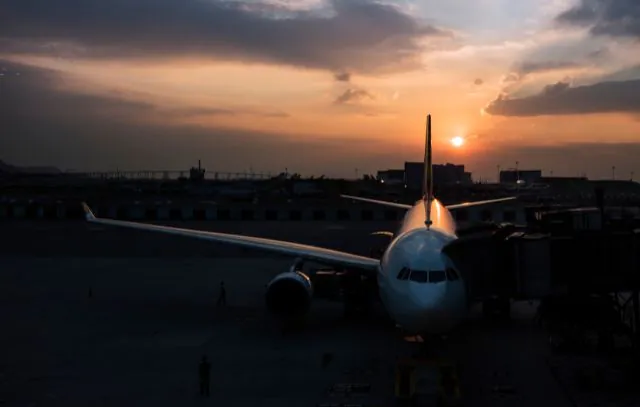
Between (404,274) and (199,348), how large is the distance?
7.27 metres

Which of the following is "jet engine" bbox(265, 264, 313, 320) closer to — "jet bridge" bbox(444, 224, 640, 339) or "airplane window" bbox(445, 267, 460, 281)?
"jet bridge" bbox(444, 224, 640, 339)

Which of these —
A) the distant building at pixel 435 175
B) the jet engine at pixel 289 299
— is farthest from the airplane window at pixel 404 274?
the distant building at pixel 435 175

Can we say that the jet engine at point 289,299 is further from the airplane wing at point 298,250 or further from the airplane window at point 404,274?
the airplane window at point 404,274

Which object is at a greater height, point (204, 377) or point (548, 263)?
point (548, 263)

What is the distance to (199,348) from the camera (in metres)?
20.7

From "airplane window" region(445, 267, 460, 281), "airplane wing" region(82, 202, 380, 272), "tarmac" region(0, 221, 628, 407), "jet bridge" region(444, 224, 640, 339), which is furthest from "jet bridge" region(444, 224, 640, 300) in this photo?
"airplane wing" region(82, 202, 380, 272)

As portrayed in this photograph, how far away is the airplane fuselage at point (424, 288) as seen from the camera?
1592 cm

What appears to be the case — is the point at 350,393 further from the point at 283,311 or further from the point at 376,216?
the point at 376,216

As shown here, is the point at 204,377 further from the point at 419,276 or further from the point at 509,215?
the point at 509,215

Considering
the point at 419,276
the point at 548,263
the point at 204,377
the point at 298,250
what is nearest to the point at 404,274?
the point at 419,276

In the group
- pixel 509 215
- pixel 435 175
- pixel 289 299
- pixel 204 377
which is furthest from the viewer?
pixel 435 175

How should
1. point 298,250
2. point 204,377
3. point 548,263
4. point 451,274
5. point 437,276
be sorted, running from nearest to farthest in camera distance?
point 204,377 < point 437,276 < point 451,274 < point 548,263 < point 298,250

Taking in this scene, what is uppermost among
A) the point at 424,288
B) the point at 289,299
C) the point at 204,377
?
the point at 424,288

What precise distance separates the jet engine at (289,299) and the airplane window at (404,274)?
6519mm
